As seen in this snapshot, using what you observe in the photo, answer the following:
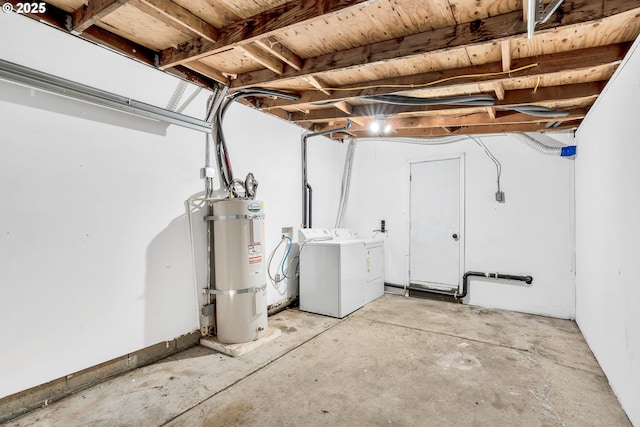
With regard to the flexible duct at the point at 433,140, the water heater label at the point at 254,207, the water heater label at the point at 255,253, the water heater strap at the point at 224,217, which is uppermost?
the flexible duct at the point at 433,140

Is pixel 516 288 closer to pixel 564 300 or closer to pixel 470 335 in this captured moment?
pixel 564 300

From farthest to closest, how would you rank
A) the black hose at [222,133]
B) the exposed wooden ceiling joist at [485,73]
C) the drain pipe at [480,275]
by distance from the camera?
the drain pipe at [480,275], the black hose at [222,133], the exposed wooden ceiling joist at [485,73]

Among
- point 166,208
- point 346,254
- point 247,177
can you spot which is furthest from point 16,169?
point 346,254

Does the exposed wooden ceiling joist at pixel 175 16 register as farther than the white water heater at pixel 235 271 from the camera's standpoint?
No

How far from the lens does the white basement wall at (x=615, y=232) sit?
1746 mm

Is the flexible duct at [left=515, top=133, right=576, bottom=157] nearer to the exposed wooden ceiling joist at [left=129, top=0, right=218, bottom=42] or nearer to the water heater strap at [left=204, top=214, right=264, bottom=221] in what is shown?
the water heater strap at [left=204, top=214, right=264, bottom=221]

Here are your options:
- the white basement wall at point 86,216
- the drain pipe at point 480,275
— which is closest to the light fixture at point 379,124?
the white basement wall at point 86,216

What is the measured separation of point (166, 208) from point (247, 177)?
2.63 ft

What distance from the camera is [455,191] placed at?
13.9ft

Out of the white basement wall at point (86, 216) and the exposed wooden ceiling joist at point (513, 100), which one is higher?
the exposed wooden ceiling joist at point (513, 100)

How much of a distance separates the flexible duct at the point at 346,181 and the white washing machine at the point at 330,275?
1.00 m

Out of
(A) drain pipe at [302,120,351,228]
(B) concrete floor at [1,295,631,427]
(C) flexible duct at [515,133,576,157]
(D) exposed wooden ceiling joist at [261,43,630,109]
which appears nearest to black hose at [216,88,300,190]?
(D) exposed wooden ceiling joist at [261,43,630,109]

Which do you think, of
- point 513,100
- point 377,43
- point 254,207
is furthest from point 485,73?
point 254,207

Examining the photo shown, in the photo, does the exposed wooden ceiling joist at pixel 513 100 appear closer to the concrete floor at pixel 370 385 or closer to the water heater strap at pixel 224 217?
the water heater strap at pixel 224 217
